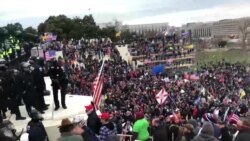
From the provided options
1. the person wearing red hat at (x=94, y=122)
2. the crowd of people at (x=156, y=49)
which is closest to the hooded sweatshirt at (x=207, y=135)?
the person wearing red hat at (x=94, y=122)

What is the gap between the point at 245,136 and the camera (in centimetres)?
614

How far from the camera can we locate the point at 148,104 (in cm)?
2591

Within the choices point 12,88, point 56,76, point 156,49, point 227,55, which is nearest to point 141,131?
point 12,88

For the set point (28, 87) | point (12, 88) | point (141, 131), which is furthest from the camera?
point (28, 87)

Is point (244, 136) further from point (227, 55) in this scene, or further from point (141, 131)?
point (227, 55)

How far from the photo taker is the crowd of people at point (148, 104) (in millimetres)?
8531

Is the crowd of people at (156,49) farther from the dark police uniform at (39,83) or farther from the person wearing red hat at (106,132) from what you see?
the person wearing red hat at (106,132)

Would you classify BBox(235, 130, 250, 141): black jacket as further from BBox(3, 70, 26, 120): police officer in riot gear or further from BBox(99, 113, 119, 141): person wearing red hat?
BBox(3, 70, 26, 120): police officer in riot gear

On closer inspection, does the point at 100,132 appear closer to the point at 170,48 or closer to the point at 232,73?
the point at 232,73

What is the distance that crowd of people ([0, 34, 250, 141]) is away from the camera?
8531 mm

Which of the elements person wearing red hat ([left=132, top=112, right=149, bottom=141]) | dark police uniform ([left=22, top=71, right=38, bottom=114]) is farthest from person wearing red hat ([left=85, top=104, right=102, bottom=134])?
dark police uniform ([left=22, top=71, right=38, bottom=114])

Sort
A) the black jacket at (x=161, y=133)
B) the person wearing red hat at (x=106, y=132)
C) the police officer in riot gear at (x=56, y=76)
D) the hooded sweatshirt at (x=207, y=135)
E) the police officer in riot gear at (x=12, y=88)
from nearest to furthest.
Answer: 1. the hooded sweatshirt at (x=207, y=135)
2. the person wearing red hat at (x=106, y=132)
3. the black jacket at (x=161, y=133)
4. the police officer in riot gear at (x=12, y=88)
5. the police officer in riot gear at (x=56, y=76)

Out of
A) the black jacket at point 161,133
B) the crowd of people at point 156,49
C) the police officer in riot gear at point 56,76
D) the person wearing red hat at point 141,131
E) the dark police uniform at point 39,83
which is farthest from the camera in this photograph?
the crowd of people at point 156,49

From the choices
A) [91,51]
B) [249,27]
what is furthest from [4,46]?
[249,27]
